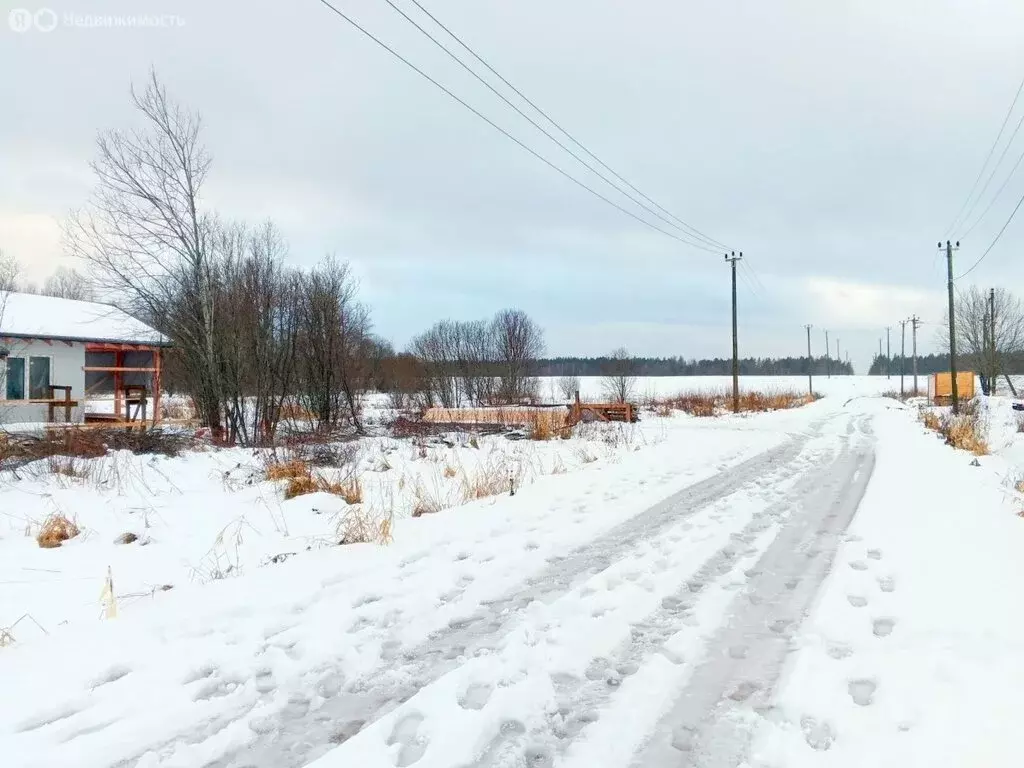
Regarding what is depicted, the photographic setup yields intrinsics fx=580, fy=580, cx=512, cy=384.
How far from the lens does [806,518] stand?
19.5ft

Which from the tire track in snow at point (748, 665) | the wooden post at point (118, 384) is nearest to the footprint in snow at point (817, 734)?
the tire track in snow at point (748, 665)

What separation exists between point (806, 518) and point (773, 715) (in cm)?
399

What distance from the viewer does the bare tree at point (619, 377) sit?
32.9 meters

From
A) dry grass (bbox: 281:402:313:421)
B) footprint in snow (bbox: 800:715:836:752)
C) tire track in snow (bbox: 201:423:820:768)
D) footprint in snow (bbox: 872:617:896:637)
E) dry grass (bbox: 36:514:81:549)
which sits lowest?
tire track in snow (bbox: 201:423:820:768)

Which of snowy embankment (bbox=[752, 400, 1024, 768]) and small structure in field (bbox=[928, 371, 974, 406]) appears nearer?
snowy embankment (bbox=[752, 400, 1024, 768])

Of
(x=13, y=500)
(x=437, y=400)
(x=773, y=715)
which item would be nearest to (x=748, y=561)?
(x=773, y=715)

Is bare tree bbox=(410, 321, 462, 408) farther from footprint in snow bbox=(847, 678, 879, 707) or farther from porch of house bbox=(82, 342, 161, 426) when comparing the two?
footprint in snow bbox=(847, 678, 879, 707)

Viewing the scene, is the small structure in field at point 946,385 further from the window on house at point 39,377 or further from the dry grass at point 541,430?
the window on house at point 39,377

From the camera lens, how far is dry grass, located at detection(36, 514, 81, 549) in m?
5.34

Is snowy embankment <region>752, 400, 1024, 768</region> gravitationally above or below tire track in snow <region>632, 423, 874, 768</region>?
above

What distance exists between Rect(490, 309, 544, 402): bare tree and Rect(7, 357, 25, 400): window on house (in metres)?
23.9

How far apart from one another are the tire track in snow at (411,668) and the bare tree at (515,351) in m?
31.9

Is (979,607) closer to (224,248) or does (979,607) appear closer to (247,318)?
(247,318)

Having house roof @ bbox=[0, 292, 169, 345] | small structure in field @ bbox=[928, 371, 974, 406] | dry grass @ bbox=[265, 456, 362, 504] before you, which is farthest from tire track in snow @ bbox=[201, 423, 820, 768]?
small structure in field @ bbox=[928, 371, 974, 406]
